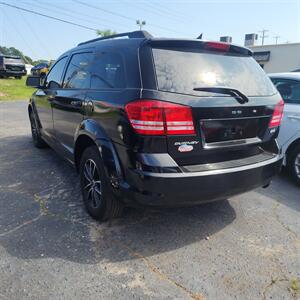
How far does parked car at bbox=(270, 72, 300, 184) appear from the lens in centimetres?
429

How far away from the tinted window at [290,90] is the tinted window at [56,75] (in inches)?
130

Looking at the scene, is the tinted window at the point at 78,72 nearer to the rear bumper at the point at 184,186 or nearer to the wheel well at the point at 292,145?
the rear bumper at the point at 184,186

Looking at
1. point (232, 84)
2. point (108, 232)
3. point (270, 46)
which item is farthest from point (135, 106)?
point (270, 46)

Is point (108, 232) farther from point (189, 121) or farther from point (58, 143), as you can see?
point (58, 143)

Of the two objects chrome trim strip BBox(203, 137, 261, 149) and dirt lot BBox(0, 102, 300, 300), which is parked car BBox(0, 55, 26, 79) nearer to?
dirt lot BBox(0, 102, 300, 300)

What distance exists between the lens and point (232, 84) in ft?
8.97

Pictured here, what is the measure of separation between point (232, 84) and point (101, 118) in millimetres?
1250

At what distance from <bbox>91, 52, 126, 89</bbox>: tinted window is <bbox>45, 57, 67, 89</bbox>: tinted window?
116 cm

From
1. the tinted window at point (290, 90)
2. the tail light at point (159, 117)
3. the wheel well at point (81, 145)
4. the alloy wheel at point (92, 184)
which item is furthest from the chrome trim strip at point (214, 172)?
the tinted window at point (290, 90)

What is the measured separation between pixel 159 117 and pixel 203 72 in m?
0.65

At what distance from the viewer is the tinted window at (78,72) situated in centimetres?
342

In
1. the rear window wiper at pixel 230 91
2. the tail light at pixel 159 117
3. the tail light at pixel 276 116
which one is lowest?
the tail light at pixel 276 116

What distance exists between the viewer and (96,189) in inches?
124

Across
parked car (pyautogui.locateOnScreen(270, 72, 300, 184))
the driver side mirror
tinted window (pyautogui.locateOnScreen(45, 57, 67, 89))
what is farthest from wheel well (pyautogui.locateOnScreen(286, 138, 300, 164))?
the driver side mirror
